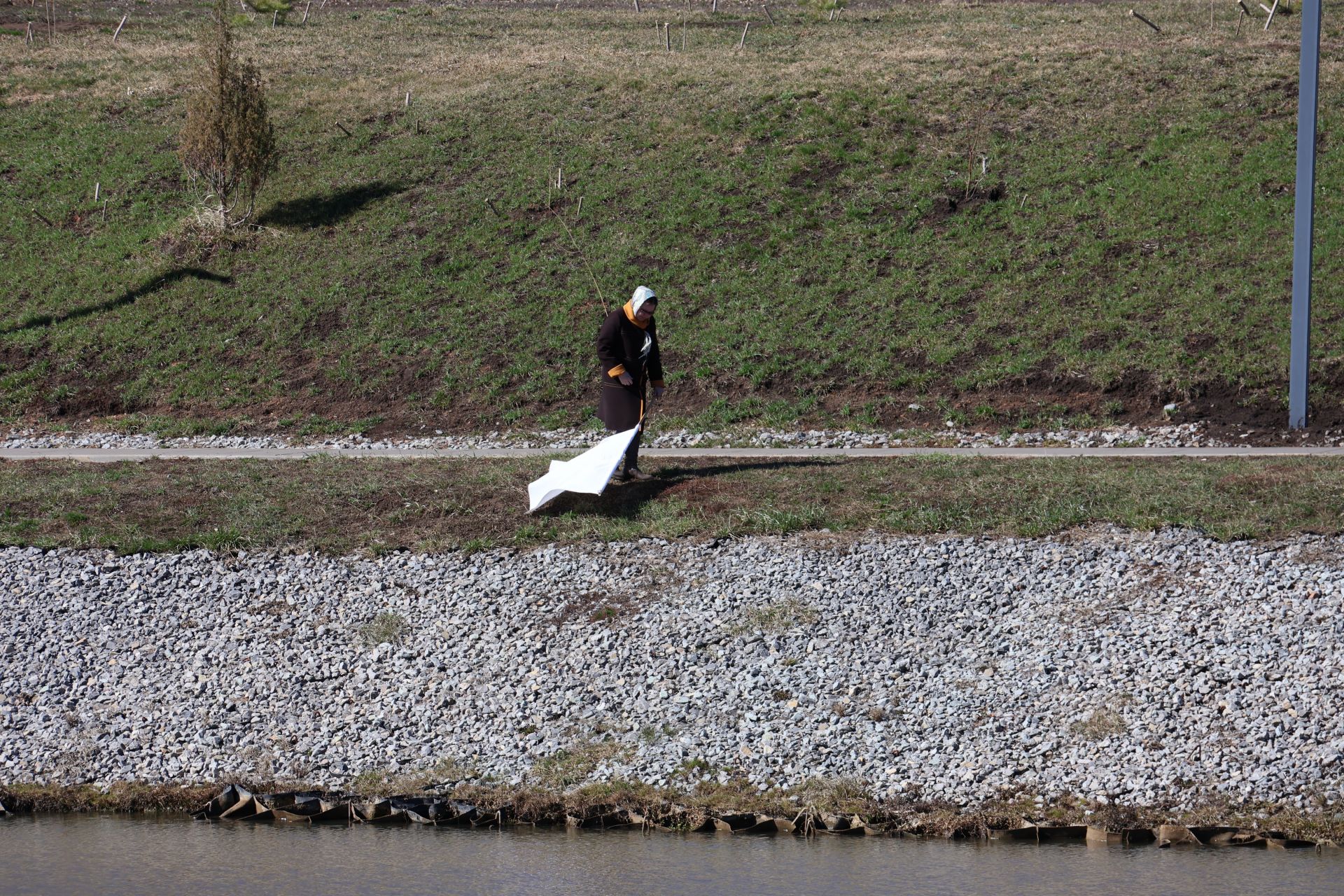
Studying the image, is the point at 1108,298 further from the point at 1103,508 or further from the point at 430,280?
the point at 430,280

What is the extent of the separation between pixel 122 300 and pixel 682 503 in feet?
49.6

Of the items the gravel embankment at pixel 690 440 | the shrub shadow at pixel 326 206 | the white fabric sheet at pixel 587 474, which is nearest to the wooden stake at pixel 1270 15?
the gravel embankment at pixel 690 440

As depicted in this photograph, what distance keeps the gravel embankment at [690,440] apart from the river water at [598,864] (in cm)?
840

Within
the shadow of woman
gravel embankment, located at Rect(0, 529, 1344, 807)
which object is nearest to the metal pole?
gravel embankment, located at Rect(0, 529, 1344, 807)

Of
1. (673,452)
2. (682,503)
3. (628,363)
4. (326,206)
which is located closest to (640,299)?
(628,363)

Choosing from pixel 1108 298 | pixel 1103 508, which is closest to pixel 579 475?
pixel 1103 508

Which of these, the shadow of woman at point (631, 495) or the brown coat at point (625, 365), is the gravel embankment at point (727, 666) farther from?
the brown coat at point (625, 365)

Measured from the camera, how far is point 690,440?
16234mm

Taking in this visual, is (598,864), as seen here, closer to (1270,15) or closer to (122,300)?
(122,300)

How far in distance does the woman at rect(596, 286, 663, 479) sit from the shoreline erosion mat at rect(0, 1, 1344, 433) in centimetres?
547

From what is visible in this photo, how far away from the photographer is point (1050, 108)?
25359mm

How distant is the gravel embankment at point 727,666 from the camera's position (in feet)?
26.7

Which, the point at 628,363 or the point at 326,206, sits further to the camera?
the point at 326,206

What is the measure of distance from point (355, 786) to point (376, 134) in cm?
2214
